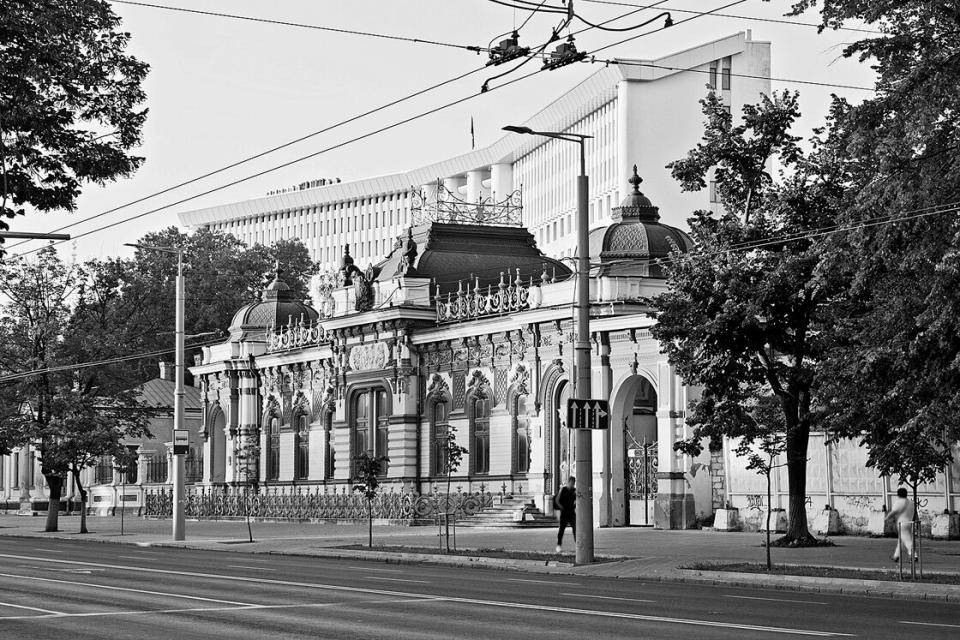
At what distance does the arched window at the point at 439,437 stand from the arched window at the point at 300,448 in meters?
11.3

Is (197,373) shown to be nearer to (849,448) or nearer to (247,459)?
(247,459)

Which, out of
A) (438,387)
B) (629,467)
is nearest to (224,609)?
(629,467)

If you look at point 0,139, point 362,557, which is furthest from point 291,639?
point 362,557

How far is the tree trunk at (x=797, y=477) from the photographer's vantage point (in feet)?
115

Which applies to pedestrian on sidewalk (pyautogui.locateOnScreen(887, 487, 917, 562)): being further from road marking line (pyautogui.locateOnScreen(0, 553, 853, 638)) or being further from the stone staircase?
the stone staircase

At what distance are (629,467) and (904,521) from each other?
22.7 metres

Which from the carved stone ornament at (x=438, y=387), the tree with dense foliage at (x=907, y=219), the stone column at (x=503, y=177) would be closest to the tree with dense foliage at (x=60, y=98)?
the tree with dense foliage at (x=907, y=219)

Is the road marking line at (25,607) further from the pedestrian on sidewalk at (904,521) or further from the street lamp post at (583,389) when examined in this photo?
the pedestrian on sidewalk at (904,521)

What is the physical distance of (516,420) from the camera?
175ft

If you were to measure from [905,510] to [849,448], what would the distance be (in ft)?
42.8

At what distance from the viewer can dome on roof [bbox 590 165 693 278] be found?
157 ft

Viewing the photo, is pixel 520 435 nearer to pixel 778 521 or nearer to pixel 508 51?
pixel 778 521

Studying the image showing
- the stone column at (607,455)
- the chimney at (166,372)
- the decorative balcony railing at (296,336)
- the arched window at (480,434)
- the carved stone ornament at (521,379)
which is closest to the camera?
the stone column at (607,455)

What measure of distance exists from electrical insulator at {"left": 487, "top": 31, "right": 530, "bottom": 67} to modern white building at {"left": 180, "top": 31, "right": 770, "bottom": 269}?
118 feet
